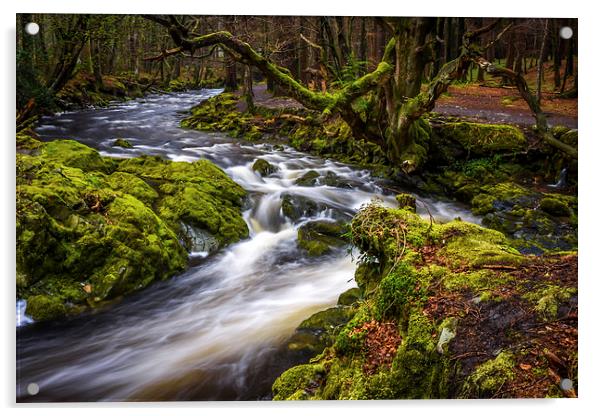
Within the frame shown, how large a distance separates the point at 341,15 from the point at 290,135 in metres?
1.95

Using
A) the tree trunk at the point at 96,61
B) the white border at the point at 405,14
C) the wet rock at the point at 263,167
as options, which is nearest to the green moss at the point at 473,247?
the white border at the point at 405,14

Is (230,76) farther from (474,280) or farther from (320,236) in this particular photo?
(474,280)

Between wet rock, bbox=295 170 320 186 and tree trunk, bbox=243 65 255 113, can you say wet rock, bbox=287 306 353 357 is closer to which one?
wet rock, bbox=295 170 320 186

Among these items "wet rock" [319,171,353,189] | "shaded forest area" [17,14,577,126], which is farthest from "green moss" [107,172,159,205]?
"wet rock" [319,171,353,189]

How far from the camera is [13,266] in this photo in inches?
125

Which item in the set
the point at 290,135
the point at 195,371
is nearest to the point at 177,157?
the point at 290,135

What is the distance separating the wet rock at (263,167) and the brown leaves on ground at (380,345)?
297 centimetres

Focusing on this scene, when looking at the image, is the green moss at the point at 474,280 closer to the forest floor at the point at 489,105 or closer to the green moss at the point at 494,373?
the green moss at the point at 494,373

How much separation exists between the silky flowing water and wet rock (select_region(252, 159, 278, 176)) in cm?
8

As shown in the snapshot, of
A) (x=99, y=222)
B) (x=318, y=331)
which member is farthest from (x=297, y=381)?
(x=99, y=222)

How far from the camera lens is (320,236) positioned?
4.50 m

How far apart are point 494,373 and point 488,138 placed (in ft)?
9.04

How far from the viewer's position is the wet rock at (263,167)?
527cm

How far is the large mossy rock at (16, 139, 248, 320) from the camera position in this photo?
3.35m
